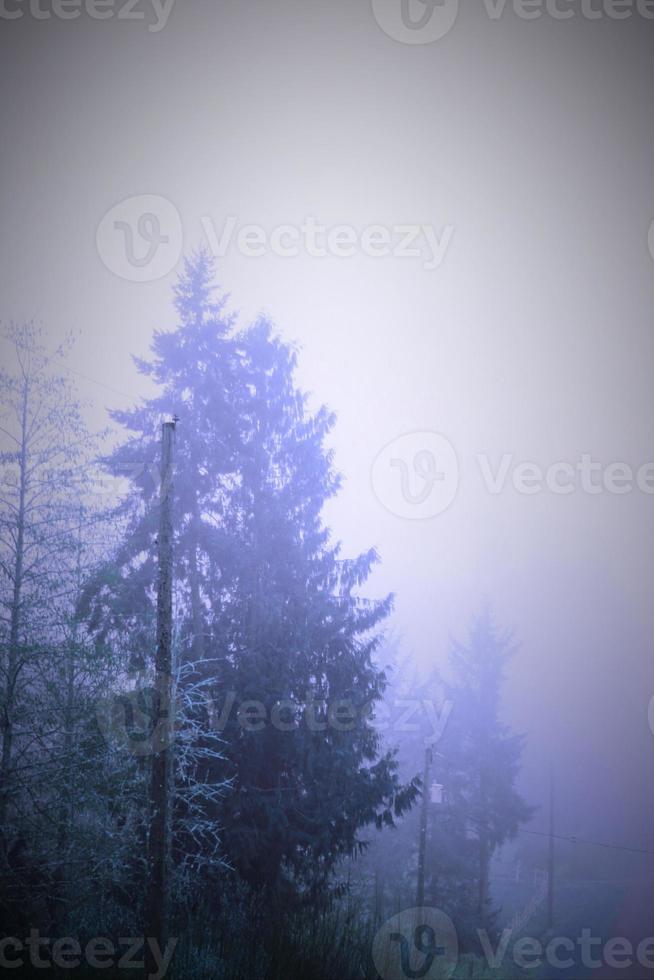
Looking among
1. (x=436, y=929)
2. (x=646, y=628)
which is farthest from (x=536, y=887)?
(x=646, y=628)

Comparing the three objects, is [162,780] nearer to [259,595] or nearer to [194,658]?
[194,658]

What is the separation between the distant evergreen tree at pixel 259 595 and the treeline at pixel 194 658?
0.04 m

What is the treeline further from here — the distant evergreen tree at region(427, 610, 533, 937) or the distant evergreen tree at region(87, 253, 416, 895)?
the distant evergreen tree at region(427, 610, 533, 937)

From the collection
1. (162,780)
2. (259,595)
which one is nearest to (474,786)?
(259,595)

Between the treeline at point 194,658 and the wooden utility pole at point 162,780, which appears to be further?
Answer: the treeline at point 194,658

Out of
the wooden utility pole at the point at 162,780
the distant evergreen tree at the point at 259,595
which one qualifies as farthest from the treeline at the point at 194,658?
the wooden utility pole at the point at 162,780

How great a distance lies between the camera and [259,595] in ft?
37.3

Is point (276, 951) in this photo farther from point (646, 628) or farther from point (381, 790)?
point (646, 628)

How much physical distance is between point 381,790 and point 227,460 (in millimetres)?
7971

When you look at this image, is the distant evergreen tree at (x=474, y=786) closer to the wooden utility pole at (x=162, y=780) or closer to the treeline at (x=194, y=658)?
the treeline at (x=194, y=658)

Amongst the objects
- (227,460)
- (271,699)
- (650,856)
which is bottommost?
(650,856)

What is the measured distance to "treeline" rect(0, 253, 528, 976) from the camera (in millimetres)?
7836

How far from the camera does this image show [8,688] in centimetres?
743

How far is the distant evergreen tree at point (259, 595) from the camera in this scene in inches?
414
